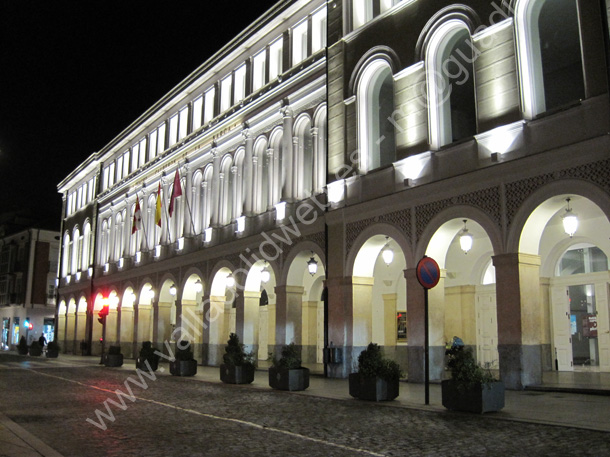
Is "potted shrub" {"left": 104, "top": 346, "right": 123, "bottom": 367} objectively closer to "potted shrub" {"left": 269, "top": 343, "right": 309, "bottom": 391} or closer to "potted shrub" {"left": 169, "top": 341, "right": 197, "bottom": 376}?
"potted shrub" {"left": 169, "top": 341, "right": 197, "bottom": 376}

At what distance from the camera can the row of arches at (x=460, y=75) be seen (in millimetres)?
15867

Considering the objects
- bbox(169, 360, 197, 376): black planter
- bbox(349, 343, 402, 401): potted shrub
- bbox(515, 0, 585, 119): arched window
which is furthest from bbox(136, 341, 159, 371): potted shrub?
bbox(515, 0, 585, 119): arched window

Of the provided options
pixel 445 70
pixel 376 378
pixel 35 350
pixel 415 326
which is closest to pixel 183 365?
pixel 415 326

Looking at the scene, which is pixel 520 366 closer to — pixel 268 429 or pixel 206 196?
pixel 268 429

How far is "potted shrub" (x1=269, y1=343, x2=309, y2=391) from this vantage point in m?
17.2

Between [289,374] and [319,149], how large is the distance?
31.5ft

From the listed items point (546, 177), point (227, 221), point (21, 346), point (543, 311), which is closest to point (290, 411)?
point (546, 177)

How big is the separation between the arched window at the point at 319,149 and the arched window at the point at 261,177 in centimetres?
385

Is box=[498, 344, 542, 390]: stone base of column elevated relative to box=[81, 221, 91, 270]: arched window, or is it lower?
lower

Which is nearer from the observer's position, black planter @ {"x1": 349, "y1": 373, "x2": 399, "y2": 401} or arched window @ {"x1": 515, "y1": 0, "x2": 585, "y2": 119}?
black planter @ {"x1": 349, "y1": 373, "x2": 399, "y2": 401}

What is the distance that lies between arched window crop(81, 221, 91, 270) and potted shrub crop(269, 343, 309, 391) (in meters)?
33.1

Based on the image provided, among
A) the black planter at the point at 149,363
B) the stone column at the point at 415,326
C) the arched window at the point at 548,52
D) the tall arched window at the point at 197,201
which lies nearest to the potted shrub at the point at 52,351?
the tall arched window at the point at 197,201

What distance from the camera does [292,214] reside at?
24.4 m

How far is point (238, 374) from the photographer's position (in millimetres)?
19625
